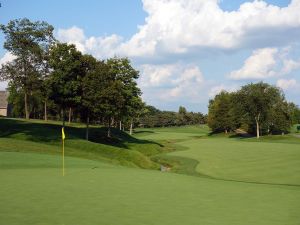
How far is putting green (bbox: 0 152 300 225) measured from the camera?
10695 mm

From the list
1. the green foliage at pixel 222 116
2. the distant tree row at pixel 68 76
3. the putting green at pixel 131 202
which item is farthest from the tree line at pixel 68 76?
the green foliage at pixel 222 116

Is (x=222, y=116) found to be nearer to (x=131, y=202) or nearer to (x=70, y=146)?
(x=70, y=146)

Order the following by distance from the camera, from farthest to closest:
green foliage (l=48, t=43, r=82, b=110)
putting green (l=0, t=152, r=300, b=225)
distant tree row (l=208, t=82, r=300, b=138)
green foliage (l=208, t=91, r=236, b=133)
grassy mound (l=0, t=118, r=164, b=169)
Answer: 1. green foliage (l=208, t=91, r=236, b=133)
2. distant tree row (l=208, t=82, r=300, b=138)
3. green foliage (l=48, t=43, r=82, b=110)
4. grassy mound (l=0, t=118, r=164, b=169)
5. putting green (l=0, t=152, r=300, b=225)

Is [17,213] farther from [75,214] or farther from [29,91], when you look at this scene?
[29,91]

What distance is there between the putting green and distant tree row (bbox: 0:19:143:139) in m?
32.6

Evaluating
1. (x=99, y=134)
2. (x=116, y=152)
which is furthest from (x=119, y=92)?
(x=116, y=152)

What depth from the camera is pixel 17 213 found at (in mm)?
10625

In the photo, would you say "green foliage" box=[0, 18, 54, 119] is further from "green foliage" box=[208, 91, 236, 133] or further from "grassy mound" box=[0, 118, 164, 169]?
"green foliage" box=[208, 91, 236, 133]

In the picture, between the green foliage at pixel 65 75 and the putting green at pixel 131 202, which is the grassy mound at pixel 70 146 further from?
the putting green at pixel 131 202

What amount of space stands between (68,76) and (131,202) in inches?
1576

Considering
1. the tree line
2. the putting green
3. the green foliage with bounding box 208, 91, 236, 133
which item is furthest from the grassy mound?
the green foliage with bounding box 208, 91, 236, 133

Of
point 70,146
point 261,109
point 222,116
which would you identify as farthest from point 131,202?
point 222,116

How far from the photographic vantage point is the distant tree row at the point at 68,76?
169ft

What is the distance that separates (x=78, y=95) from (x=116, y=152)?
13.8 metres
